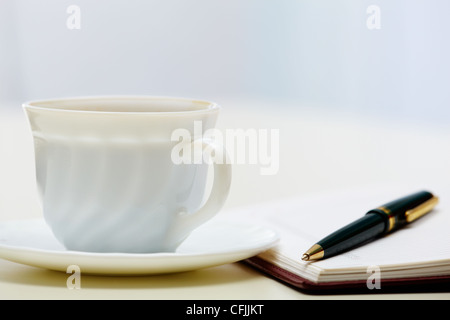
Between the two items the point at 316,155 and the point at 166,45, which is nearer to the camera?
the point at 316,155

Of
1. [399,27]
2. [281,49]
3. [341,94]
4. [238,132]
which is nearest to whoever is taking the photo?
[238,132]

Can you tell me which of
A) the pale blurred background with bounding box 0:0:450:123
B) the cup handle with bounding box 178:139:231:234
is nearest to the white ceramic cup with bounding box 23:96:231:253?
the cup handle with bounding box 178:139:231:234

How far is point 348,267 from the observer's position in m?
0.47

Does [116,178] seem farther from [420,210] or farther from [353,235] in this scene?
[420,210]

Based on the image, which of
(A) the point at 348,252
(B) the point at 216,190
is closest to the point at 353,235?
(A) the point at 348,252

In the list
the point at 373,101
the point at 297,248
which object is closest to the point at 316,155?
the point at 297,248

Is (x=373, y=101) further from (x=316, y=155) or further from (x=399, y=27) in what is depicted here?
(x=316, y=155)

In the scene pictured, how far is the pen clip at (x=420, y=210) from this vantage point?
64cm

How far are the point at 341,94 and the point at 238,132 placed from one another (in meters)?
1.83

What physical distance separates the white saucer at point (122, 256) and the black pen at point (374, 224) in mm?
43

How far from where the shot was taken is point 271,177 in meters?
1.12

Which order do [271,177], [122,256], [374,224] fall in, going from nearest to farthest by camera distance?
[122,256]
[374,224]
[271,177]

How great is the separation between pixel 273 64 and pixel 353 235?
3.01m

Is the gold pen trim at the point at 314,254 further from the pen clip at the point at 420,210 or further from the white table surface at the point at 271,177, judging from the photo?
the pen clip at the point at 420,210
